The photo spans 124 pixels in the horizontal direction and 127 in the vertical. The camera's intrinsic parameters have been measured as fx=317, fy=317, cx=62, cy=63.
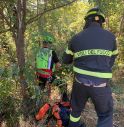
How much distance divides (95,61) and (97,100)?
23.9 inches

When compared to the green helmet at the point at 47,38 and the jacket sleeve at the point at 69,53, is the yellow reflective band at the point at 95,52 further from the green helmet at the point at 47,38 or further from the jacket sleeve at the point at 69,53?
the green helmet at the point at 47,38

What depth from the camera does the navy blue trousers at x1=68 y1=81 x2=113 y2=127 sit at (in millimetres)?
4809

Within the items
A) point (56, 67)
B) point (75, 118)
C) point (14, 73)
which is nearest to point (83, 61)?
point (75, 118)

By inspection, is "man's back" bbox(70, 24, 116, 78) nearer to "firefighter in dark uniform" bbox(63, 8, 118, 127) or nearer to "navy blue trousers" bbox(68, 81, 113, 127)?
"firefighter in dark uniform" bbox(63, 8, 118, 127)

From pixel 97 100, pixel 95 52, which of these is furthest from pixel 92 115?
pixel 95 52

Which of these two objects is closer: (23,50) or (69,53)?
(69,53)

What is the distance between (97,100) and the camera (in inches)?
190

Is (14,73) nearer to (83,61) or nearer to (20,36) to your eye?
(20,36)

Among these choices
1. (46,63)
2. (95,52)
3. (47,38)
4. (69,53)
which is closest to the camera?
(95,52)

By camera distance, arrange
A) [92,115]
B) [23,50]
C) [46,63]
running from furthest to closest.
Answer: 1. [46,63]
2. [92,115]
3. [23,50]

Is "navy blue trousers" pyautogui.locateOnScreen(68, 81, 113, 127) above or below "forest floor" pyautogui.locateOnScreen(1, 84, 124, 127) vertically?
above

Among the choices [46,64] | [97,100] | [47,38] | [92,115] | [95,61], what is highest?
[47,38]

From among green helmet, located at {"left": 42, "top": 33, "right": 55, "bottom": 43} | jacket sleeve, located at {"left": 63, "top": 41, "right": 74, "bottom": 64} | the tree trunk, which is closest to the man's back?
jacket sleeve, located at {"left": 63, "top": 41, "right": 74, "bottom": 64}

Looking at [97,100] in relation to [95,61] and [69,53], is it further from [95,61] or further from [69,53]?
[69,53]
